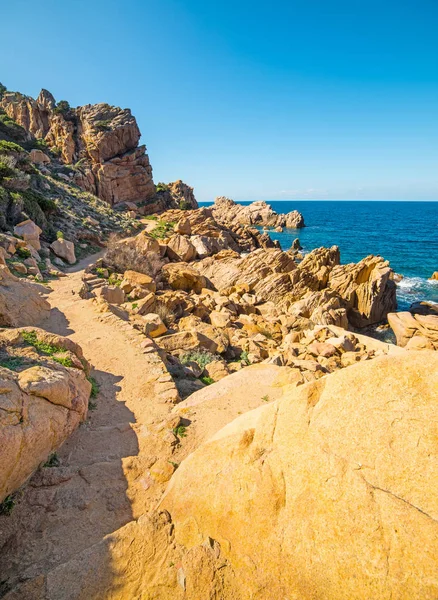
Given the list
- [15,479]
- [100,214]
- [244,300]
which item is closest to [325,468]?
[15,479]

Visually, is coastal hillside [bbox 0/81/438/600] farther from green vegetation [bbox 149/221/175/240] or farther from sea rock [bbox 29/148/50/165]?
sea rock [bbox 29/148/50/165]

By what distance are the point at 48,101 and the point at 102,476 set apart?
82.8 meters

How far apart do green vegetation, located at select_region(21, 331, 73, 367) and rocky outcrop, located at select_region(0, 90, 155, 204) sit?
5238 centimetres

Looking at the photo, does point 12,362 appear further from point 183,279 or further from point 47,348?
point 183,279

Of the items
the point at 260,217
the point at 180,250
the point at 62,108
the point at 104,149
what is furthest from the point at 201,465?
the point at 260,217

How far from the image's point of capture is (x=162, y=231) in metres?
45.5

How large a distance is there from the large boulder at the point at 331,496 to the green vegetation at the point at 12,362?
4.69 meters

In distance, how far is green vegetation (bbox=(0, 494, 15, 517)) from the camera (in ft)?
17.7

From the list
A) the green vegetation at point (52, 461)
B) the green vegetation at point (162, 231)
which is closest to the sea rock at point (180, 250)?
the green vegetation at point (162, 231)

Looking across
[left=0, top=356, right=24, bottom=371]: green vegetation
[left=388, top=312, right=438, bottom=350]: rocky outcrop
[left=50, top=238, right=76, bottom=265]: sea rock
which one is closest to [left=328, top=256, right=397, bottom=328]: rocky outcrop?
[left=388, top=312, right=438, bottom=350]: rocky outcrop

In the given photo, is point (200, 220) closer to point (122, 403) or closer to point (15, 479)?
point (122, 403)

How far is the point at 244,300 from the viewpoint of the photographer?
26.6 meters

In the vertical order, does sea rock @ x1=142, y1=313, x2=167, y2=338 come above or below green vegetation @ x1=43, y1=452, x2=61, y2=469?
below

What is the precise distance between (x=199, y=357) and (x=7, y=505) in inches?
364
